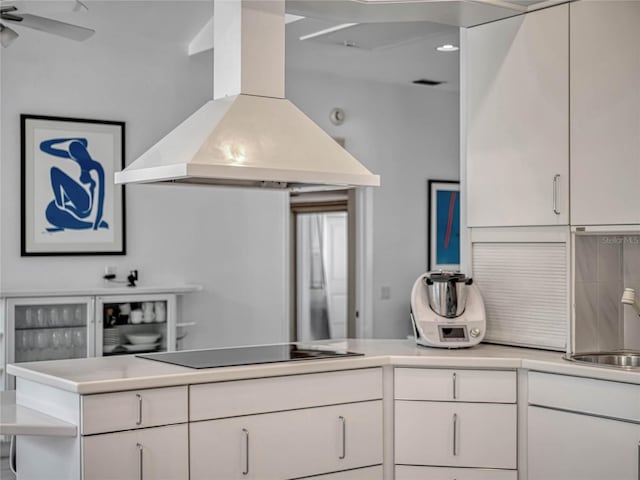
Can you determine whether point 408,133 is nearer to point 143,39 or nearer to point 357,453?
point 143,39

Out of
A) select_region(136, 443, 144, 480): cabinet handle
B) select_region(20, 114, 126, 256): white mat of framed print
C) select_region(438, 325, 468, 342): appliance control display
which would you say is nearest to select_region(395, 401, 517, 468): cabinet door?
select_region(438, 325, 468, 342): appliance control display

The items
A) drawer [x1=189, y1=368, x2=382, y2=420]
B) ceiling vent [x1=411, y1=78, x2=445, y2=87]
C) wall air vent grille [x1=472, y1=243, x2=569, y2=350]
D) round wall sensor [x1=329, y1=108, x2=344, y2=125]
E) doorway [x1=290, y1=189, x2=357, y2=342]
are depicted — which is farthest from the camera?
doorway [x1=290, y1=189, x2=357, y2=342]

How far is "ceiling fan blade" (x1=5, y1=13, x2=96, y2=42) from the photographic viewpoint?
12.4ft

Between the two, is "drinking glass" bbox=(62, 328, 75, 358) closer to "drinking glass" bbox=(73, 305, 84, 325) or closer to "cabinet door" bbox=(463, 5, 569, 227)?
"drinking glass" bbox=(73, 305, 84, 325)

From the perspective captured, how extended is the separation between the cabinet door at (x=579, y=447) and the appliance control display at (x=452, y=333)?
1.57 feet

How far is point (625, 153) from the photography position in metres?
3.55

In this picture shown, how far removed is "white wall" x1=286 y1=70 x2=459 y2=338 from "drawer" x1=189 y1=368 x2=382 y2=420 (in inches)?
122

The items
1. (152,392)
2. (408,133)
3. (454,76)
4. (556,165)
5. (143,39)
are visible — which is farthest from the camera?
(408,133)

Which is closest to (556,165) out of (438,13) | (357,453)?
(438,13)

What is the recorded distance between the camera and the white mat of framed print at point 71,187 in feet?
16.9

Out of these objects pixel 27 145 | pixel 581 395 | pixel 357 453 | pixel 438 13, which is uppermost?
pixel 438 13

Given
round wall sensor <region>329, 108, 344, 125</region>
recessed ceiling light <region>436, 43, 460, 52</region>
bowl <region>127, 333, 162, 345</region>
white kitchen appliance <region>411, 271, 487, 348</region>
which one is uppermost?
recessed ceiling light <region>436, 43, 460, 52</region>

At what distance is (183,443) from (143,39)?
3.30m

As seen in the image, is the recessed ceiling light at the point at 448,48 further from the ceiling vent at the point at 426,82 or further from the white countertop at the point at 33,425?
the white countertop at the point at 33,425
